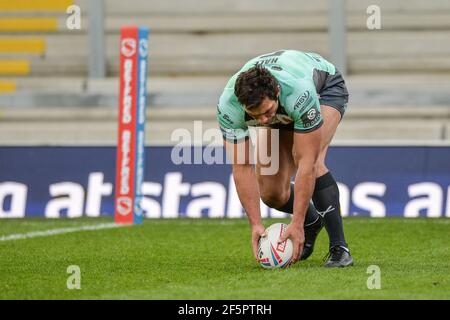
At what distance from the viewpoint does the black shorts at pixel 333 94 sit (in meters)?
7.05

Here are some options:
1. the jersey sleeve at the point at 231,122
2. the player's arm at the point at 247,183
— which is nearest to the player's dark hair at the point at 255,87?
the jersey sleeve at the point at 231,122

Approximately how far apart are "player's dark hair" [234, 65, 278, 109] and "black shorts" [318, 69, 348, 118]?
0.81 m

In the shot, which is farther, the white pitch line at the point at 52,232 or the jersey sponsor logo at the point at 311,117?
the white pitch line at the point at 52,232

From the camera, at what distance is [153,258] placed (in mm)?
7699

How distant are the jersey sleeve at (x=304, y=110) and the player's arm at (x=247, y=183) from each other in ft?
1.27

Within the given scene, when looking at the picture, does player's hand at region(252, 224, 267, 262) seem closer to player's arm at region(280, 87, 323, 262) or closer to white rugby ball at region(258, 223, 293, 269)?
white rugby ball at region(258, 223, 293, 269)

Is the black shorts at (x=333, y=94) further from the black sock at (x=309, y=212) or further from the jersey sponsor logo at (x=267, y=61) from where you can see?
the black sock at (x=309, y=212)

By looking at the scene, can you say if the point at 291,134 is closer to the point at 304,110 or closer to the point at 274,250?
the point at 304,110

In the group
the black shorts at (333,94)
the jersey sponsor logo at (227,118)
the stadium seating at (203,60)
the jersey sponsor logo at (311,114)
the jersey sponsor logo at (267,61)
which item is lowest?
the jersey sponsor logo at (311,114)

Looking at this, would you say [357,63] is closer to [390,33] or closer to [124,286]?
[390,33]

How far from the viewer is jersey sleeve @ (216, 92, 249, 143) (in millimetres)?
6633

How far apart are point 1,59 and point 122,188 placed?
5.77 metres

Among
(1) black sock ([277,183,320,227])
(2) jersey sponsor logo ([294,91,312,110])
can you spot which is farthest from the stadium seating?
(2) jersey sponsor logo ([294,91,312,110])

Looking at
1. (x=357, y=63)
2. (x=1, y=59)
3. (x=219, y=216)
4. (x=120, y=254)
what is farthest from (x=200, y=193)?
(x=1, y=59)
